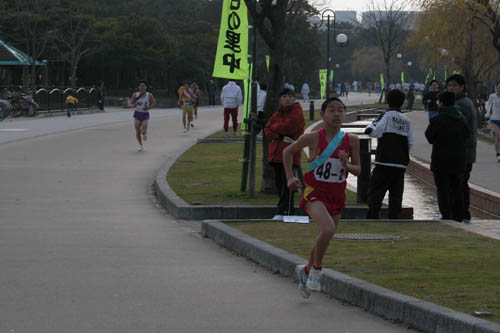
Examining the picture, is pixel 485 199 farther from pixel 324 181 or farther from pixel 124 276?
pixel 124 276

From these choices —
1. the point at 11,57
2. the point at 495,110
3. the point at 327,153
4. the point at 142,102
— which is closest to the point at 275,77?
the point at 327,153

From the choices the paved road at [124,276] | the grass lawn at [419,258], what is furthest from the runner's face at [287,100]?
the paved road at [124,276]

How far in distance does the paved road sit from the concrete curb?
10 cm

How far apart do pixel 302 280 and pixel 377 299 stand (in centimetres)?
78

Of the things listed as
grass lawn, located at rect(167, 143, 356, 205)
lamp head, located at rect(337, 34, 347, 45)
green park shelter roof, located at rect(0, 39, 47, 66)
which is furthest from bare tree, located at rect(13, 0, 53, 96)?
grass lawn, located at rect(167, 143, 356, 205)

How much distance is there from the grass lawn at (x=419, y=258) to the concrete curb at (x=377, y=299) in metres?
0.19

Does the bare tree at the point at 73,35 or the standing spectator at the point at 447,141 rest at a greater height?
the bare tree at the point at 73,35

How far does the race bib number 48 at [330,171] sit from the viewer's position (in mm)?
6703

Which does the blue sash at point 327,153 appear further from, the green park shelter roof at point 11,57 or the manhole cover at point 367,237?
the green park shelter roof at point 11,57

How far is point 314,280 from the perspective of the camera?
663cm

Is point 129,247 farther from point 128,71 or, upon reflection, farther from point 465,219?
point 128,71

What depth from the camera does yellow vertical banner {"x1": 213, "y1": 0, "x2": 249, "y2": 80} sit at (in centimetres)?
1367

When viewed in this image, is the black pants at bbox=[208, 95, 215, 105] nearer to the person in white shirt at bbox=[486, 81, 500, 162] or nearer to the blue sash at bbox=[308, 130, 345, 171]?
the person in white shirt at bbox=[486, 81, 500, 162]

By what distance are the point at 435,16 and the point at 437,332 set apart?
2981 cm
